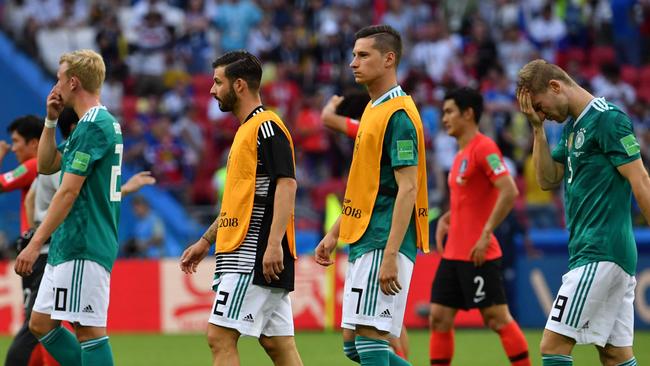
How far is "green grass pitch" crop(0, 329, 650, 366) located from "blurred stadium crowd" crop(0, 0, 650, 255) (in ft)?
11.0

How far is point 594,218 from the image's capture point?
7.04 metres

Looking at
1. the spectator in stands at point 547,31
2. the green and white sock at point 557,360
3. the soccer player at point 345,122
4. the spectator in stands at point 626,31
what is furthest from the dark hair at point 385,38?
the spectator in stands at point 626,31

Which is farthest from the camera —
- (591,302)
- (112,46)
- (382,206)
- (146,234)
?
(112,46)

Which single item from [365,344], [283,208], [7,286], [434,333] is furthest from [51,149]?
[7,286]

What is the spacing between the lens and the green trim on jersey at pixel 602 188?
22.9ft

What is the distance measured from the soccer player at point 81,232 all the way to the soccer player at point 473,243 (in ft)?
10.2

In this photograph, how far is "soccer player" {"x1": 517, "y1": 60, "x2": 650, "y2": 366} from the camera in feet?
22.9

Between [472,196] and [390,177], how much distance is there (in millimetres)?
2556

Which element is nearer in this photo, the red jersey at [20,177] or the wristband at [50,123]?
the wristband at [50,123]

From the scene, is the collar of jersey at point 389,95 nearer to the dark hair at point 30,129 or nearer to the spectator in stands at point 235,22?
the dark hair at point 30,129

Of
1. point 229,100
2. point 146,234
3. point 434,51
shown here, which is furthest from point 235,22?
point 229,100

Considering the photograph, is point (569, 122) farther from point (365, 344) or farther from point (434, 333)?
point (434, 333)

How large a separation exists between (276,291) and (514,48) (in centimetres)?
1530

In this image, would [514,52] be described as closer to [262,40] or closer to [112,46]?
[262,40]
